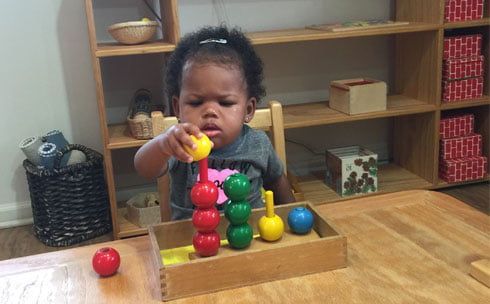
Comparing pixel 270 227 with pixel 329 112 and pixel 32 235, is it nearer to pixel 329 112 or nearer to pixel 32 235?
Answer: pixel 329 112

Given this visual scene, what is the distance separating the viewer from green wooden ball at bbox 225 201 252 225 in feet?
2.81

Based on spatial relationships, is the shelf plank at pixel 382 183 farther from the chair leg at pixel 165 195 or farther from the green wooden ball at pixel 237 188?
the green wooden ball at pixel 237 188

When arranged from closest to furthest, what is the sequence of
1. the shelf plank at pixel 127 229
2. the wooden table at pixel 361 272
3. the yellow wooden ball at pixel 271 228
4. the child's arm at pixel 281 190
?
the wooden table at pixel 361 272 < the yellow wooden ball at pixel 271 228 < the child's arm at pixel 281 190 < the shelf plank at pixel 127 229

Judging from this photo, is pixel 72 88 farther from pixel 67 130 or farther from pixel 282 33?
pixel 282 33

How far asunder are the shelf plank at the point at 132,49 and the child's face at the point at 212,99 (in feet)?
3.58

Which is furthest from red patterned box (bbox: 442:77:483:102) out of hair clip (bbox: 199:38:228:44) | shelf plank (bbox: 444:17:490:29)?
hair clip (bbox: 199:38:228:44)

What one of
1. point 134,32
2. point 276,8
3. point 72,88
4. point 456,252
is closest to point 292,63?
point 276,8

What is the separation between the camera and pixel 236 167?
118cm

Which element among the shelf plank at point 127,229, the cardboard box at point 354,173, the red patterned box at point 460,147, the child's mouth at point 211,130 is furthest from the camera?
the red patterned box at point 460,147

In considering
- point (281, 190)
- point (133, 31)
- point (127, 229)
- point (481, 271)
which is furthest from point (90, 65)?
point (481, 271)

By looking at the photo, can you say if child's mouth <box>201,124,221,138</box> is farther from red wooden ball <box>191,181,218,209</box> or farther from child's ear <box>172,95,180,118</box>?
red wooden ball <box>191,181,218,209</box>

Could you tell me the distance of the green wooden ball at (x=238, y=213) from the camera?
2.81 feet

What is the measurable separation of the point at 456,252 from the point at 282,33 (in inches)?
70.4

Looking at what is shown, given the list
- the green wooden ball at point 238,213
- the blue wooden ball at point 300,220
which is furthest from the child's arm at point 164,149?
the blue wooden ball at point 300,220
